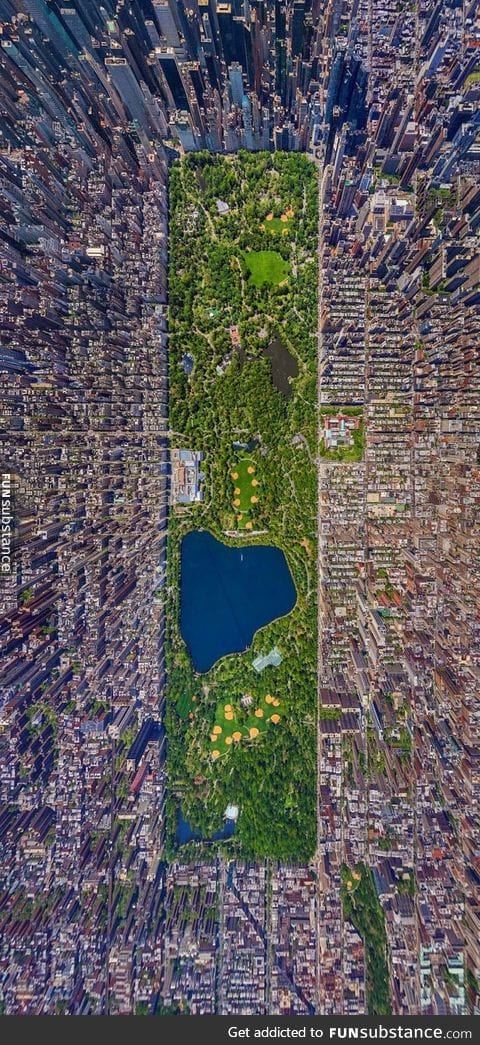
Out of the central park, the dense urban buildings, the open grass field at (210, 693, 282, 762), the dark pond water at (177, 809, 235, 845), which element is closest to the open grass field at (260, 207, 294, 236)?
the central park

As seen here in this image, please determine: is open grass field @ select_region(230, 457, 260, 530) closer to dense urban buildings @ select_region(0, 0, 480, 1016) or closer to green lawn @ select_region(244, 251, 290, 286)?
dense urban buildings @ select_region(0, 0, 480, 1016)

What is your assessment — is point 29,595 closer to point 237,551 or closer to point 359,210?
point 237,551

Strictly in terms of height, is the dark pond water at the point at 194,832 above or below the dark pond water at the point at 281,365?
below

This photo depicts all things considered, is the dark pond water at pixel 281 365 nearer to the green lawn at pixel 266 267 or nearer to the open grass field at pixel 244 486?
the green lawn at pixel 266 267

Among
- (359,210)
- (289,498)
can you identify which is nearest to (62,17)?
(359,210)

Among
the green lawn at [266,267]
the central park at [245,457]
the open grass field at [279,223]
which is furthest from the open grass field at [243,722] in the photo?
the open grass field at [279,223]

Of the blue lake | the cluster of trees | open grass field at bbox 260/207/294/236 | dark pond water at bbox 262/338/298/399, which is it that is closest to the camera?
the cluster of trees
